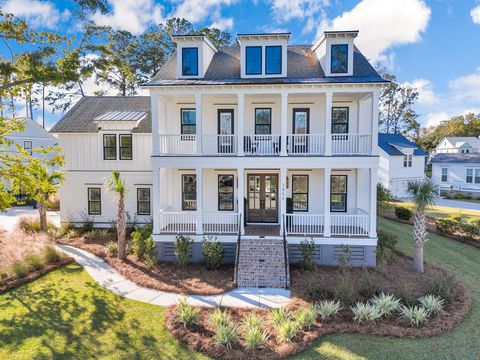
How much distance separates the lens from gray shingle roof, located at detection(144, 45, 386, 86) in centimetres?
1257

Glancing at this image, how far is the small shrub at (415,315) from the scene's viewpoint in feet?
26.9

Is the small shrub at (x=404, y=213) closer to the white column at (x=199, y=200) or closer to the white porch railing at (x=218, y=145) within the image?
the white porch railing at (x=218, y=145)

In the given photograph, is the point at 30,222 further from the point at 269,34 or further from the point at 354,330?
the point at 354,330

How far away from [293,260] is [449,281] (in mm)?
5685

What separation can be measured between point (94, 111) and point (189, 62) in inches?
339

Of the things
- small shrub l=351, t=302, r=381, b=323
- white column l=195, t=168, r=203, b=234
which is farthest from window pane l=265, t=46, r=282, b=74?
small shrub l=351, t=302, r=381, b=323

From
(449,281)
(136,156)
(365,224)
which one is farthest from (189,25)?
(449,281)

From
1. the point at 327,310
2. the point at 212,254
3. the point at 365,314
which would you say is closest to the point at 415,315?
the point at 365,314

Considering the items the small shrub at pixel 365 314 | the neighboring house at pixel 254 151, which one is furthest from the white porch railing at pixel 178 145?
the small shrub at pixel 365 314

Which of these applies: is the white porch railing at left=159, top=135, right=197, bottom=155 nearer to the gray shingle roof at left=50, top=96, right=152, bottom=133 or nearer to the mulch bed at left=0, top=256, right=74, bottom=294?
the gray shingle roof at left=50, top=96, right=152, bottom=133

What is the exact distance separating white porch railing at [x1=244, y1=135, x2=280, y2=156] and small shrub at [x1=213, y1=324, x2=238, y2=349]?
27.0 ft

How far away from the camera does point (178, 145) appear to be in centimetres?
1441

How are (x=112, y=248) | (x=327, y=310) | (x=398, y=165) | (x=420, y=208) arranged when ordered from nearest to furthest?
(x=327, y=310), (x=420, y=208), (x=112, y=248), (x=398, y=165)

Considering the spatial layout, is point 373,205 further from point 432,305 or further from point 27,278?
Result: point 27,278
